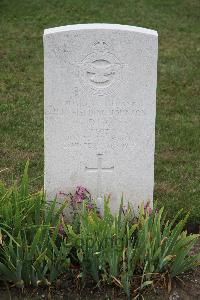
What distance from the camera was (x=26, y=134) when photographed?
24.9ft

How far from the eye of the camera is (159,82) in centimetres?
969

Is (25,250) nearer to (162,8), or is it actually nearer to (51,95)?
(51,95)

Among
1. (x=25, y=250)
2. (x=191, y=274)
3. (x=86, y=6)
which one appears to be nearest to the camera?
(x=25, y=250)

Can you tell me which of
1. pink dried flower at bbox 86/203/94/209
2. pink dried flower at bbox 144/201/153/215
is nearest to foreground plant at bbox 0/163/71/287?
pink dried flower at bbox 86/203/94/209

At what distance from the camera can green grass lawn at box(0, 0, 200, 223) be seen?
21.9 feet

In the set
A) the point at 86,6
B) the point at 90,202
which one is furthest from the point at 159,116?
the point at 86,6

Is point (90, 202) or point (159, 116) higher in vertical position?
point (159, 116)

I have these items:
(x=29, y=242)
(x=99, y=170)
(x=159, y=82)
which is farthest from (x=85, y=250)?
(x=159, y=82)

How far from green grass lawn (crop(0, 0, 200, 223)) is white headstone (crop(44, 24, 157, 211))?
744 mm

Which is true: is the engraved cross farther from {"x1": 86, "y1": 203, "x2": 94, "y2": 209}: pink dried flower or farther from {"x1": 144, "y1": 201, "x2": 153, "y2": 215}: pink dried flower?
{"x1": 144, "y1": 201, "x2": 153, "y2": 215}: pink dried flower

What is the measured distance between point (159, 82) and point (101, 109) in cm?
479

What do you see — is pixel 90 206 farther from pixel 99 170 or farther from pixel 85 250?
pixel 85 250

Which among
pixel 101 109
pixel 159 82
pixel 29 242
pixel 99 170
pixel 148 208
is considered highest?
pixel 159 82

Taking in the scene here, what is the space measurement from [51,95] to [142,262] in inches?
57.1
